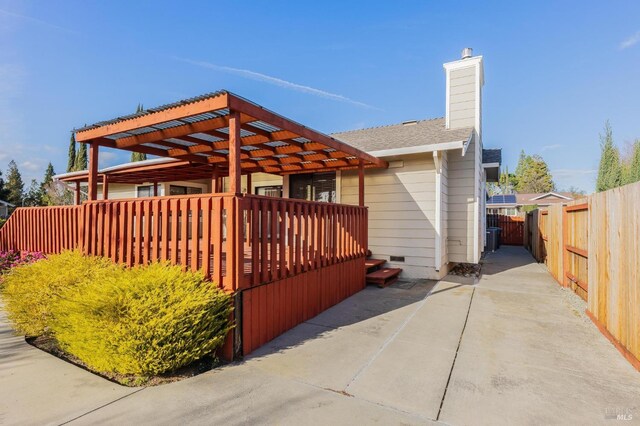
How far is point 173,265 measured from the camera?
11.1 ft

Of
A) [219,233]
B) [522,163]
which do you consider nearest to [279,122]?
[219,233]

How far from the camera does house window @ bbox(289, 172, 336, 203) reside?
8164mm

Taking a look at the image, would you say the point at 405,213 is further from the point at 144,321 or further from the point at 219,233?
the point at 144,321

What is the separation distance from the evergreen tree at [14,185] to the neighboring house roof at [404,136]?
44.8 metres

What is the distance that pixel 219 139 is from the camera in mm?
4969

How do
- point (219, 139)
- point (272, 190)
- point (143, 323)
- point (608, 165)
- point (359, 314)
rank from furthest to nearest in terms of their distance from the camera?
point (608, 165) < point (272, 190) < point (219, 139) < point (359, 314) < point (143, 323)

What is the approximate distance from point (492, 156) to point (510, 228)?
8.72 meters

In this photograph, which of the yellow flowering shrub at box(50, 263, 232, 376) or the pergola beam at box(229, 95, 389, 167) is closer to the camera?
the yellow flowering shrub at box(50, 263, 232, 376)

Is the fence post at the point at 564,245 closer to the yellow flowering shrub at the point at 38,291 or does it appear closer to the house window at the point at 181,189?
the yellow flowering shrub at the point at 38,291

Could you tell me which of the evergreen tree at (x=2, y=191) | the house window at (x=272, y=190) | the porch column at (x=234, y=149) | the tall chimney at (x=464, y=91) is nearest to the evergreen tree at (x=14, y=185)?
the evergreen tree at (x=2, y=191)

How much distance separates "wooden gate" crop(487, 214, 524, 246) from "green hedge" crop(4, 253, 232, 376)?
58.2ft

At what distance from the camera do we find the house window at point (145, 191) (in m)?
10.7

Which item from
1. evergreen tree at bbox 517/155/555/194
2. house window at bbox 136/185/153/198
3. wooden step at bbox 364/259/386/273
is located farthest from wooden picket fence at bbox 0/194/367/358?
evergreen tree at bbox 517/155/555/194

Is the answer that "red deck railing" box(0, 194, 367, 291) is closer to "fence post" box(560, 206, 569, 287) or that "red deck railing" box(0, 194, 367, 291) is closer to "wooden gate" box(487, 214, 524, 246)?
"fence post" box(560, 206, 569, 287)
